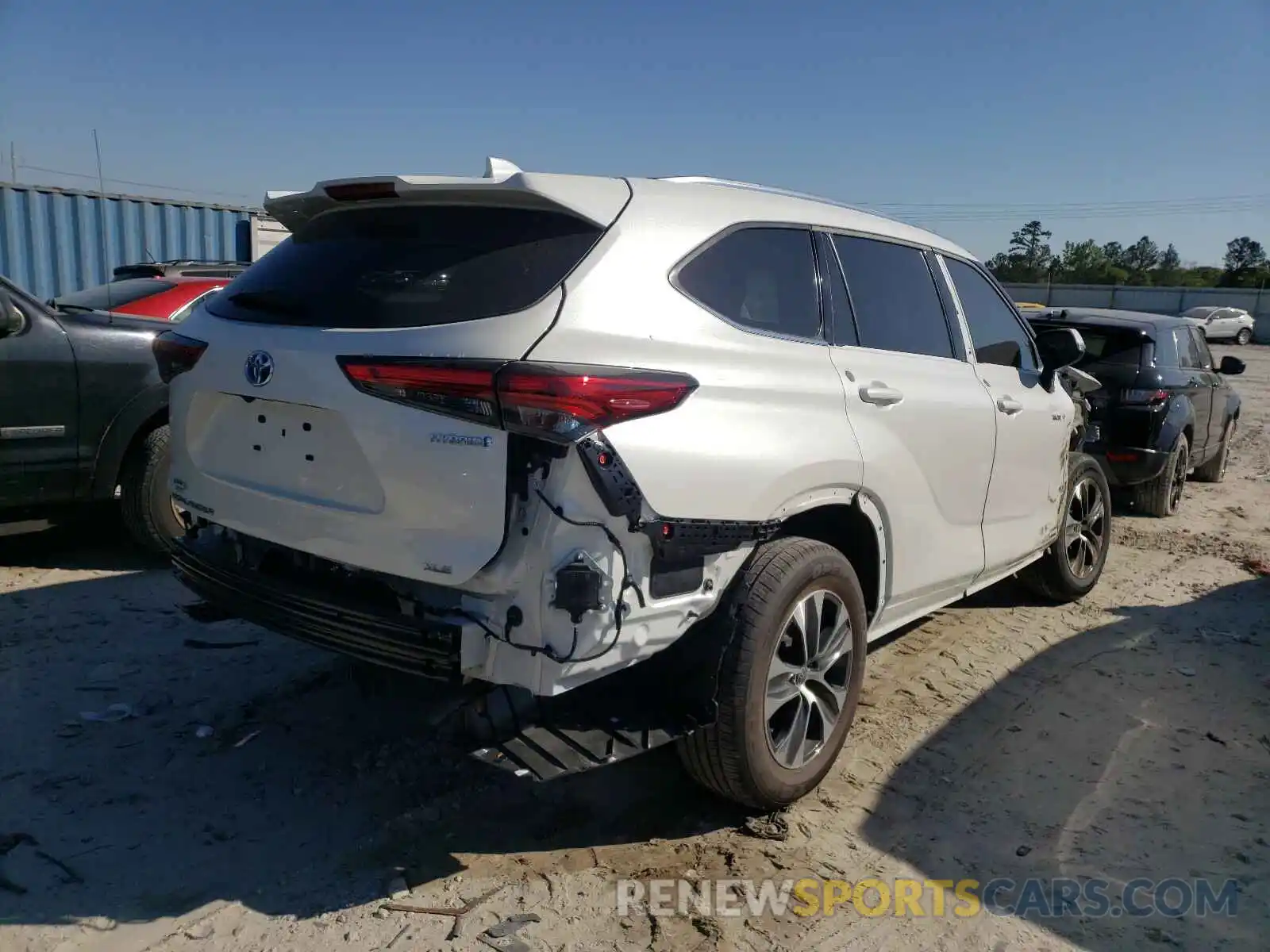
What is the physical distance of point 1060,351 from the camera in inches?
193

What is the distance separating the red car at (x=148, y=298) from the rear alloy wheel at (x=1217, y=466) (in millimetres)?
9333

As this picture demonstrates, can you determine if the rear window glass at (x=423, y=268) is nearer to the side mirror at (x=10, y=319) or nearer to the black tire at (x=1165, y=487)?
the side mirror at (x=10, y=319)

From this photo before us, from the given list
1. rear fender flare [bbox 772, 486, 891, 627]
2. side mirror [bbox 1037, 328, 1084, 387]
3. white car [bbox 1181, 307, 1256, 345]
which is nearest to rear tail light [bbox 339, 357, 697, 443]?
rear fender flare [bbox 772, 486, 891, 627]

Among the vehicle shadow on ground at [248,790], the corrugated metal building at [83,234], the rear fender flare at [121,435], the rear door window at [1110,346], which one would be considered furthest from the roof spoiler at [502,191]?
the corrugated metal building at [83,234]

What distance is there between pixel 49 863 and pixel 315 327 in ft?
5.78

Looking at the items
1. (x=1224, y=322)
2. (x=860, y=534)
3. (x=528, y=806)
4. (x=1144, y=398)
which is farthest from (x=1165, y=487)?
(x=1224, y=322)

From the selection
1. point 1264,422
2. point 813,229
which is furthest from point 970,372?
point 1264,422

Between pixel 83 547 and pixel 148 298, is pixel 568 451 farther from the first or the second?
pixel 148 298

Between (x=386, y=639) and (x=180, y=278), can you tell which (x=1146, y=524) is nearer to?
(x=386, y=639)

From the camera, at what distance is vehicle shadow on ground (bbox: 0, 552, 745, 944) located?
9.07 ft

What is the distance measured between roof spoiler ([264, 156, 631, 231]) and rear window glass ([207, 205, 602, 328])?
31mm

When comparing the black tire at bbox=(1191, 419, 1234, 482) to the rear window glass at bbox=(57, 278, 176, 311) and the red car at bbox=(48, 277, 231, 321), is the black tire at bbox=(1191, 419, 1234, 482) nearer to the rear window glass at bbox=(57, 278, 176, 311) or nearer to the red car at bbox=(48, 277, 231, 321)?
the red car at bbox=(48, 277, 231, 321)

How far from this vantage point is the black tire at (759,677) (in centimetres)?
282

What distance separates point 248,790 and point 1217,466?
9.89 meters
